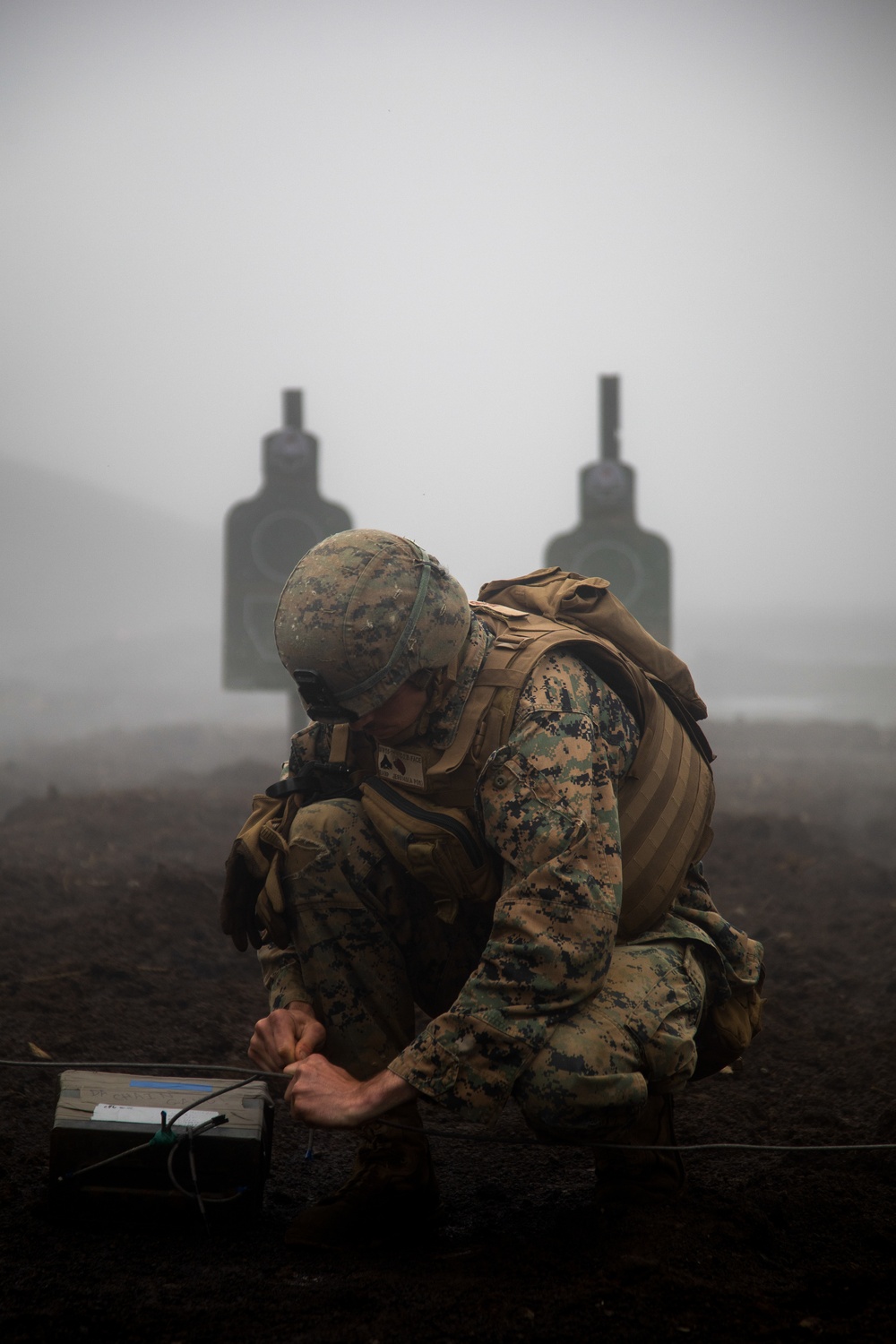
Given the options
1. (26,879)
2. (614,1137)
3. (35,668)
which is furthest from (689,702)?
(35,668)

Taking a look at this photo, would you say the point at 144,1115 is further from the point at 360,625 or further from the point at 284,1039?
the point at 360,625

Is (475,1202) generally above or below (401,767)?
below

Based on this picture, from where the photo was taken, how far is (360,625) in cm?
211

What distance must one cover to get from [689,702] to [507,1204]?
1172 mm

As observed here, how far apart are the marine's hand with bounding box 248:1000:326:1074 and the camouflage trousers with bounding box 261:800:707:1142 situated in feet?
0.19

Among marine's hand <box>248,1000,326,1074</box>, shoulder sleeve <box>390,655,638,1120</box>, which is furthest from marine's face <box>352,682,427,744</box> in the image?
marine's hand <box>248,1000,326,1074</box>

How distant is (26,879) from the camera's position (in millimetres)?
4797

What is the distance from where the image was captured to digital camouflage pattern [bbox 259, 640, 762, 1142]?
5.99 ft

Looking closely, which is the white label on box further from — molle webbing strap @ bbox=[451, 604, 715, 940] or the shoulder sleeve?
molle webbing strap @ bbox=[451, 604, 715, 940]

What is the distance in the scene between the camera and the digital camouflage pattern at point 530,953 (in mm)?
1825

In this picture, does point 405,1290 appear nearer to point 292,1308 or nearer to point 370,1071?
point 292,1308

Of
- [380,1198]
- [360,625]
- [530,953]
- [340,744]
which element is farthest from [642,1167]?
[360,625]

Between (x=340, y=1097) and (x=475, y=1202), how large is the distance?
2.01ft

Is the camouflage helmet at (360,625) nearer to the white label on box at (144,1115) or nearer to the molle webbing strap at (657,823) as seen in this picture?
the molle webbing strap at (657,823)
